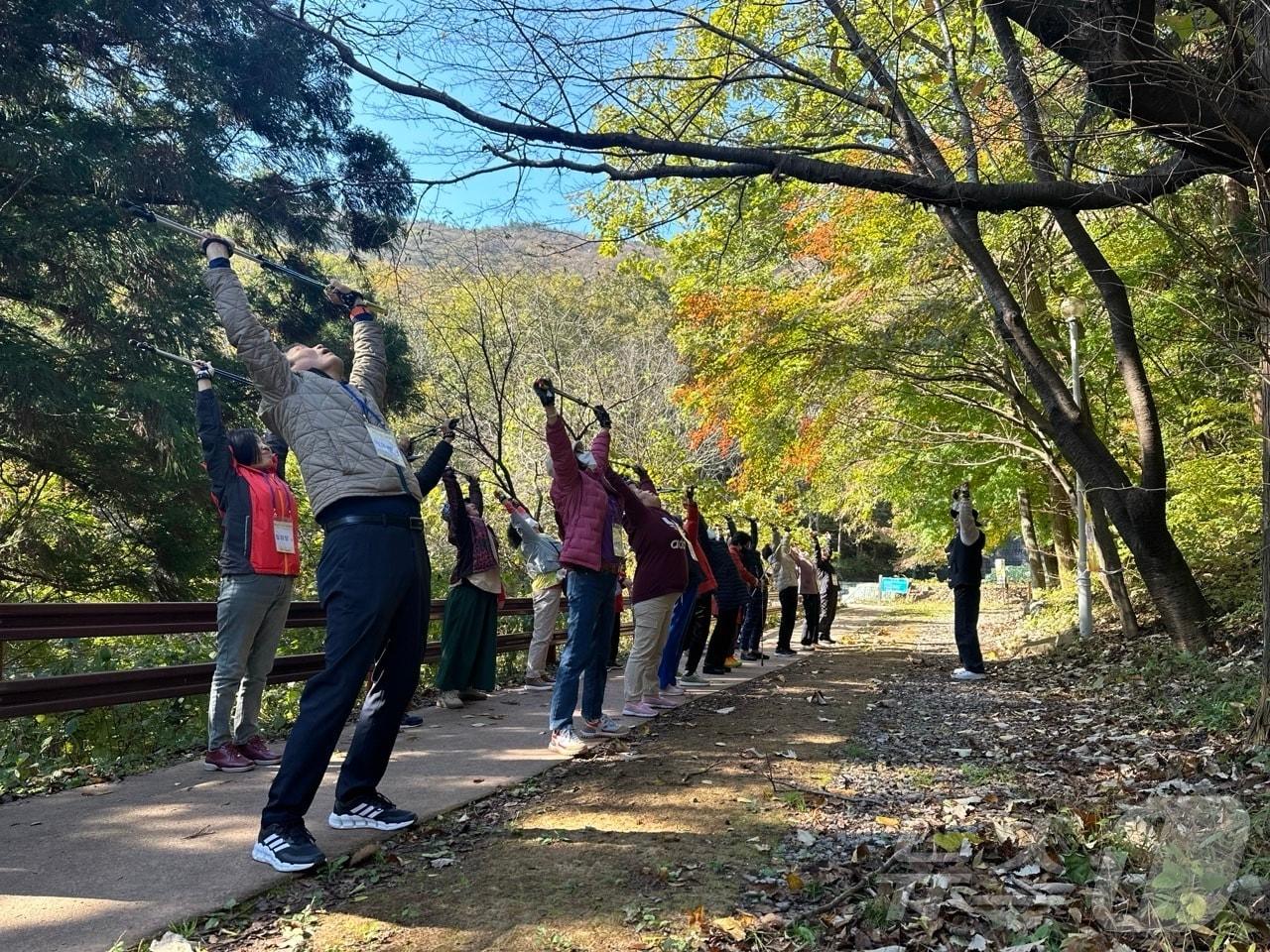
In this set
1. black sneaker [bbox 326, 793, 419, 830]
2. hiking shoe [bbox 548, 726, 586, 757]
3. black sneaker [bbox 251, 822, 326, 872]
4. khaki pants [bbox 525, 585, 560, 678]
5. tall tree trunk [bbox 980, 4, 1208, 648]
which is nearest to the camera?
black sneaker [bbox 251, 822, 326, 872]

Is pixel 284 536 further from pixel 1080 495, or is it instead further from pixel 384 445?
pixel 1080 495

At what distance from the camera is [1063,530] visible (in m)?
19.1

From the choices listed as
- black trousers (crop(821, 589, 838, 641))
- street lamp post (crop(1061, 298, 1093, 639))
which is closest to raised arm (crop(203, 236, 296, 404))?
street lamp post (crop(1061, 298, 1093, 639))

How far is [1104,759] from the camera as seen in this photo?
525 cm

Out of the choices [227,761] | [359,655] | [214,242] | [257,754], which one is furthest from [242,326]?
[257,754]

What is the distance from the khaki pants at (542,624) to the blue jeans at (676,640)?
1.15 meters

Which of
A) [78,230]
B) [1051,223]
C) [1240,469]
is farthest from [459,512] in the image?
[1240,469]

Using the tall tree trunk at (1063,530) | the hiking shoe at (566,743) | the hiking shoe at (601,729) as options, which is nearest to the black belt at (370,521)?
the hiking shoe at (566,743)

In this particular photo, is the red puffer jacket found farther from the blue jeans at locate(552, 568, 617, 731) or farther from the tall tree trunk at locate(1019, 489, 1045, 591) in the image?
the tall tree trunk at locate(1019, 489, 1045, 591)

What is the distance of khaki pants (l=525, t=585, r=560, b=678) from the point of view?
862cm

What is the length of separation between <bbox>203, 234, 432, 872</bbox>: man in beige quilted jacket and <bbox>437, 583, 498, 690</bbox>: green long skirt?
3775mm

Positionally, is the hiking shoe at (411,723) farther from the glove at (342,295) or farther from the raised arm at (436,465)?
the glove at (342,295)

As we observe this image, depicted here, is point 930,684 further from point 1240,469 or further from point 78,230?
point 78,230

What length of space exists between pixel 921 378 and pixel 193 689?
10.1m
